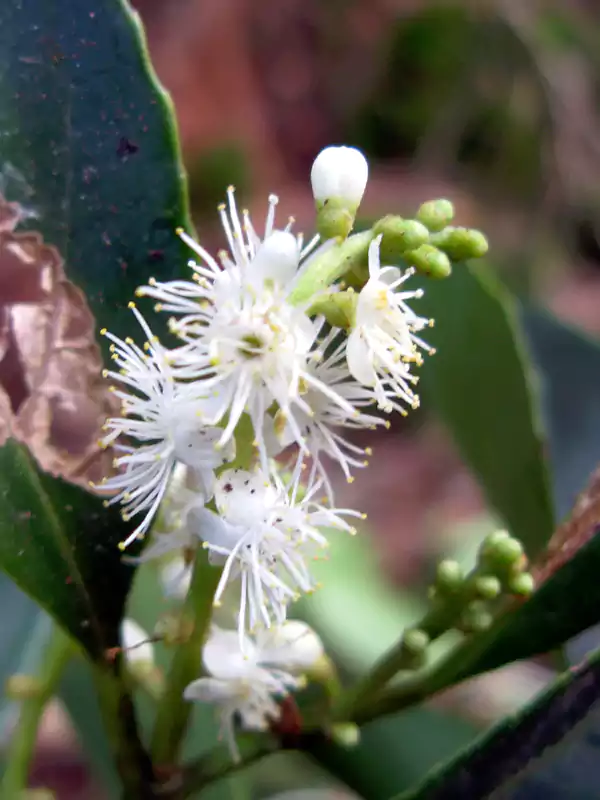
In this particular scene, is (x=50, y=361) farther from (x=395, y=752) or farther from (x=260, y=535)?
(x=395, y=752)

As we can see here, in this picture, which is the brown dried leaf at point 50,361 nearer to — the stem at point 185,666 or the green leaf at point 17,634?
the stem at point 185,666

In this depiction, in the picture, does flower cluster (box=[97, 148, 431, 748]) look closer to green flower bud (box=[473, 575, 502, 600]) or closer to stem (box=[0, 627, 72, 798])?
green flower bud (box=[473, 575, 502, 600])

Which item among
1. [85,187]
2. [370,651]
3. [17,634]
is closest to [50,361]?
[85,187]

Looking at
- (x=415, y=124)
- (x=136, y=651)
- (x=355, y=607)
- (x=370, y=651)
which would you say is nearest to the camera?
(x=136, y=651)

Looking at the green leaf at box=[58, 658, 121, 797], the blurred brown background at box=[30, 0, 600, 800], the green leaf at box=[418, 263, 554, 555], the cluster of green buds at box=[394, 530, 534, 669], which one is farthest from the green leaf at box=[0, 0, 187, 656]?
the blurred brown background at box=[30, 0, 600, 800]

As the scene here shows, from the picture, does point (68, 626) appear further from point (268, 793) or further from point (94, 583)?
point (268, 793)

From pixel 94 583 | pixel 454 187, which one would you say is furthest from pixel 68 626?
pixel 454 187
